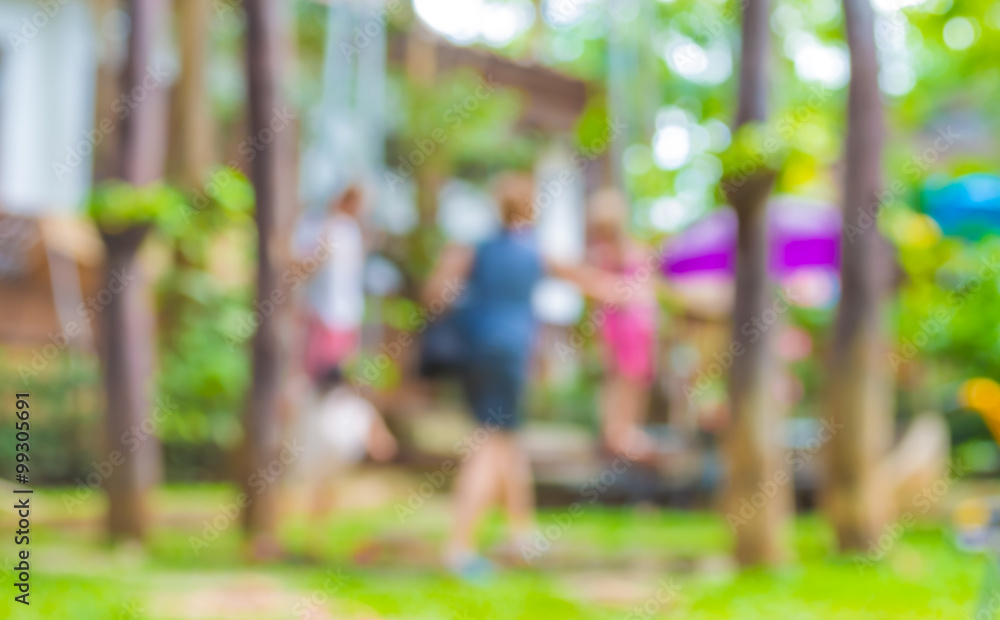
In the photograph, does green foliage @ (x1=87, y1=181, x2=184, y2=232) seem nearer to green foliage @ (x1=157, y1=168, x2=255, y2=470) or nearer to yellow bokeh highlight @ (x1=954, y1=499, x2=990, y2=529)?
green foliage @ (x1=157, y1=168, x2=255, y2=470)

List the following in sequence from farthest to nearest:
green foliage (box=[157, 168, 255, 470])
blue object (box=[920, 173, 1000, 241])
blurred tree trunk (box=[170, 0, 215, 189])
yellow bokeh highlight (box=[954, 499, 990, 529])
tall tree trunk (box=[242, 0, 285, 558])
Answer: green foliage (box=[157, 168, 255, 470]) < blurred tree trunk (box=[170, 0, 215, 189]) < blue object (box=[920, 173, 1000, 241]) < tall tree trunk (box=[242, 0, 285, 558]) < yellow bokeh highlight (box=[954, 499, 990, 529])

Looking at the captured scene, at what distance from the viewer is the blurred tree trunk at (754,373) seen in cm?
484

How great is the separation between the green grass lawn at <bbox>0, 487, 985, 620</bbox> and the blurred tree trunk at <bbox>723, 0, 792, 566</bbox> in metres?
0.25

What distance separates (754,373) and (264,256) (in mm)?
2531

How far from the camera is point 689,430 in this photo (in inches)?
298

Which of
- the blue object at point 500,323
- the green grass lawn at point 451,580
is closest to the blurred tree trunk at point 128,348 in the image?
the green grass lawn at point 451,580

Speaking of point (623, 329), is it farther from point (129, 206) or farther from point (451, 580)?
point (129, 206)

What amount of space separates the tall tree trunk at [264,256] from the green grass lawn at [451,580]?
0.39 meters

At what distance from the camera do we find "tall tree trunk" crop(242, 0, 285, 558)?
5.30 m

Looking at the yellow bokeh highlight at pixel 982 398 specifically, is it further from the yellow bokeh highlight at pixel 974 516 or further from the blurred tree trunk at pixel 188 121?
the blurred tree trunk at pixel 188 121

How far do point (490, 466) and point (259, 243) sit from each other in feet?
5.61

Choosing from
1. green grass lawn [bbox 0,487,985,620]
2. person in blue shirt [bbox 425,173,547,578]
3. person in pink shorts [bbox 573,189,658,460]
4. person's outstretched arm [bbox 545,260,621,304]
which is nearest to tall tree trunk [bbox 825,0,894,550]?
Result: green grass lawn [bbox 0,487,985,620]

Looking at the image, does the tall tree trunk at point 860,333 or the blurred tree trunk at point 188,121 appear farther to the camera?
the blurred tree trunk at point 188,121

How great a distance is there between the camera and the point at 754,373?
16.3ft
